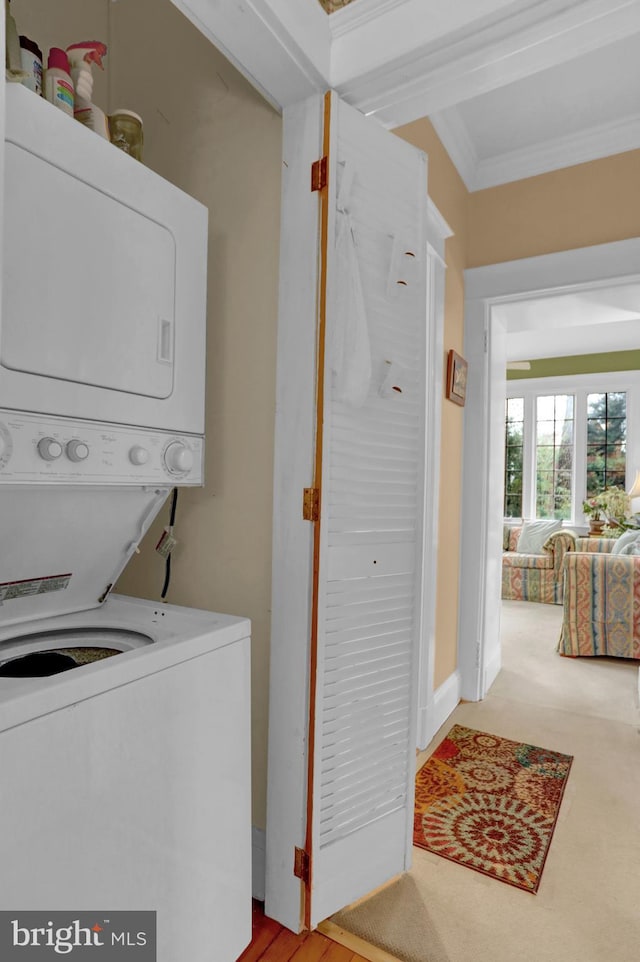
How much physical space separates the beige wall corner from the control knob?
0.53 meters

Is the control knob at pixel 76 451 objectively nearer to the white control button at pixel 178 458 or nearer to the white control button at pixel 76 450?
the white control button at pixel 76 450

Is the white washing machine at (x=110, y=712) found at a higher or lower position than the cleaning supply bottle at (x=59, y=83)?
lower

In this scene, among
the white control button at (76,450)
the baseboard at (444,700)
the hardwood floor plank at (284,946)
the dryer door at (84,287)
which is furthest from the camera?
the baseboard at (444,700)

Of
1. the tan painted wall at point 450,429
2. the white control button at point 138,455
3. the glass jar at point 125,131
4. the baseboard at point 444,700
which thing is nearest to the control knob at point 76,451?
the white control button at point 138,455

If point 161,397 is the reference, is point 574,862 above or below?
below

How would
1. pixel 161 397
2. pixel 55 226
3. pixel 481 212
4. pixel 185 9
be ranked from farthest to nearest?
pixel 481 212, pixel 161 397, pixel 185 9, pixel 55 226

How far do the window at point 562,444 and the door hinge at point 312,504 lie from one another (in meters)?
5.86

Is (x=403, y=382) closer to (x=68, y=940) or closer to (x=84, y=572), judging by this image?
(x=84, y=572)

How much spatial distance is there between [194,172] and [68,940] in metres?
1.86

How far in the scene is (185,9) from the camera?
3.97ft

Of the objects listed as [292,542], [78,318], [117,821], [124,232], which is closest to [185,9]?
[124,232]

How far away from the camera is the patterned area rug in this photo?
1769 millimetres

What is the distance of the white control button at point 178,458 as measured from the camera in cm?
136

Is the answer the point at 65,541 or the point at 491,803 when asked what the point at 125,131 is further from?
the point at 491,803
